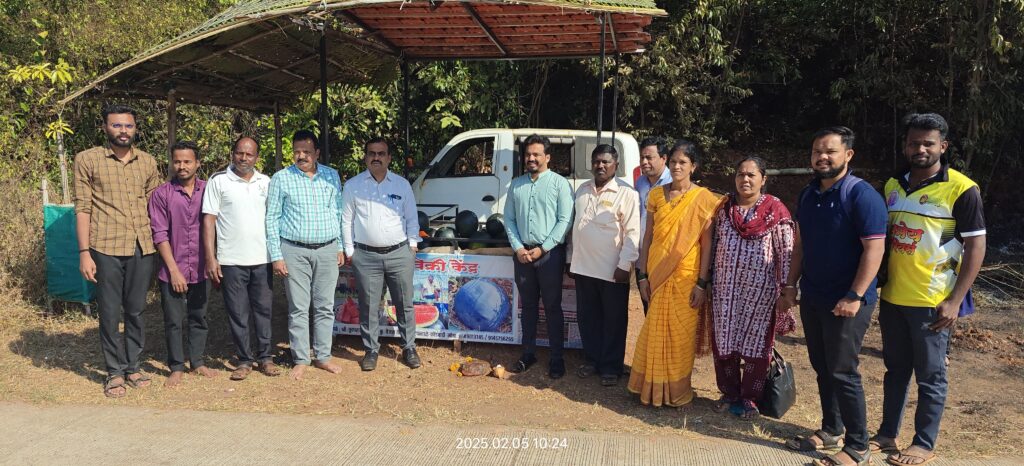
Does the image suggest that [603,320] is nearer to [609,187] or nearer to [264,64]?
[609,187]

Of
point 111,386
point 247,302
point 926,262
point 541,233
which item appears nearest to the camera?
point 926,262

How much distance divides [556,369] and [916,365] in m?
2.37

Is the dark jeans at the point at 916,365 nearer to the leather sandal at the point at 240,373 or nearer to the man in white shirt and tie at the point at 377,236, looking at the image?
the man in white shirt and tie at the point at 377,236

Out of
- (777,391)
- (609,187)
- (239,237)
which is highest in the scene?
(609,187)

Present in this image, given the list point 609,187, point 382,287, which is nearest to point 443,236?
point 382,287

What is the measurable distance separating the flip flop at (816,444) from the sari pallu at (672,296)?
77 cm

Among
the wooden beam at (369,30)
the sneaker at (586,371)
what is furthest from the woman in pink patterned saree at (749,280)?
the wooden beam at (369,30)

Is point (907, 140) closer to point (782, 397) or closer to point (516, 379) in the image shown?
point (782, 397)

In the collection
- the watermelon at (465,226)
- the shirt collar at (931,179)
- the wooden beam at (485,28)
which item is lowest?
the watermelon at (465,226)

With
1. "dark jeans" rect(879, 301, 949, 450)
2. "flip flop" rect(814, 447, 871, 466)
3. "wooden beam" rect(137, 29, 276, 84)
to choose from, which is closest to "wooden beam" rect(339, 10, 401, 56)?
"wooden beam" rect(137, 29, 276, 84)

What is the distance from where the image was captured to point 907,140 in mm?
3402

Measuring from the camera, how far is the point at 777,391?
4145mm

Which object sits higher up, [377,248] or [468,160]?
[468,160]

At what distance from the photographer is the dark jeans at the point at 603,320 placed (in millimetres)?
4773
